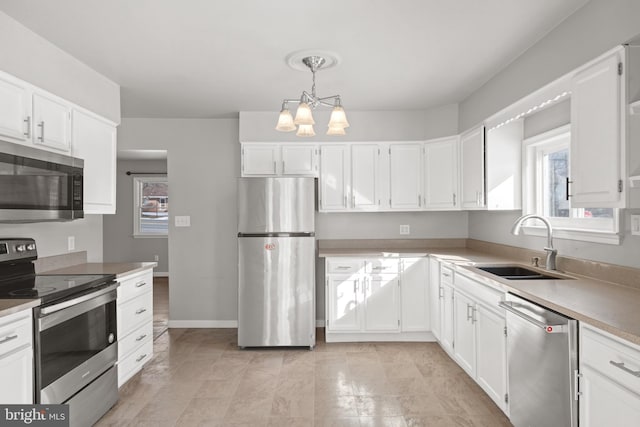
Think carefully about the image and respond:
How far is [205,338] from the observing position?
4.11 m

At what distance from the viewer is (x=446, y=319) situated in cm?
341

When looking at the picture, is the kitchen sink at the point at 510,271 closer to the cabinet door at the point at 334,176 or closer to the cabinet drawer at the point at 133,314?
the cabinet door at the point at 334,176

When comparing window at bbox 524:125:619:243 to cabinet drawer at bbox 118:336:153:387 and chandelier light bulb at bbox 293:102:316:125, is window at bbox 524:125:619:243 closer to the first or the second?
chandelier light bulb at bbox 293:102:316:125

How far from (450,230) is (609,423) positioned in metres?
3.09

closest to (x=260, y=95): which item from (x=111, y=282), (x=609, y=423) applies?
(x=111, y=282)

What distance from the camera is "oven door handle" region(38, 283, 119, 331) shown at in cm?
196

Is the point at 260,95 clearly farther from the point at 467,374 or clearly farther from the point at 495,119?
the point at 467,374

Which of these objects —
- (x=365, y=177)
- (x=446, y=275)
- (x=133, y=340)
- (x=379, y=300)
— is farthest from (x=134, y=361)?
(x=365, y=177)

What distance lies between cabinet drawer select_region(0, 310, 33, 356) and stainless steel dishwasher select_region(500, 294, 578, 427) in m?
2.45

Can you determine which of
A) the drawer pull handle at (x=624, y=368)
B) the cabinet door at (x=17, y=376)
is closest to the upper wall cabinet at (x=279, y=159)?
the cabinet door at (x=17, y=376)

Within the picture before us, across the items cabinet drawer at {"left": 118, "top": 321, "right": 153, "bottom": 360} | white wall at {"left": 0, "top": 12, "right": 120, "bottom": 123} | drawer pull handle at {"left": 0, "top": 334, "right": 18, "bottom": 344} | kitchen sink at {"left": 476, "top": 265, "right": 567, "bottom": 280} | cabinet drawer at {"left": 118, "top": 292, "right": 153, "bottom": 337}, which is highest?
white wall at {"left": 0, "top": 12, "right": 120, "bottom": 123}

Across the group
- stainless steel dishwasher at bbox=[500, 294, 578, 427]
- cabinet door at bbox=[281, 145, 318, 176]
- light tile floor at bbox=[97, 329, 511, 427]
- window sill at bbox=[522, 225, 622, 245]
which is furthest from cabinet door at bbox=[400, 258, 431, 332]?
stainless steel dishwasher at bbox=[500, 294, 578, 427]

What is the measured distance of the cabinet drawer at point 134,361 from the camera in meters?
2.79

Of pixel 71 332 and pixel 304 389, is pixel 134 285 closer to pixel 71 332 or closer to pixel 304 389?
pixel 71 332
